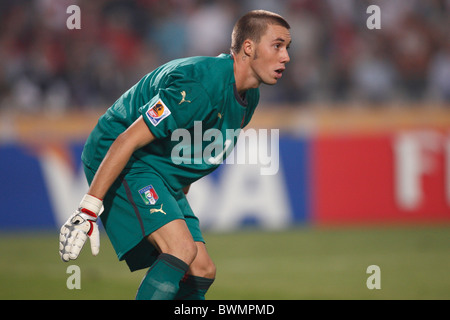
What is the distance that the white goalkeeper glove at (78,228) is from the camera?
3713 mm

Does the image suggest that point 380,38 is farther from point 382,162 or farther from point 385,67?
point 382,162

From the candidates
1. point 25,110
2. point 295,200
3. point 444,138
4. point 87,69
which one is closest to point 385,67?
point 444,138

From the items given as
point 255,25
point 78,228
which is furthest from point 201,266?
point 255,25

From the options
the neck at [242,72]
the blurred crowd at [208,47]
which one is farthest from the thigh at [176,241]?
the blurred crowd at [208,47]

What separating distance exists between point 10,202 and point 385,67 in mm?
6009

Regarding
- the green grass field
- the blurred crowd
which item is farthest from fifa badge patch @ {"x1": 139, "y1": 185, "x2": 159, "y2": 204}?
the blurred crowd

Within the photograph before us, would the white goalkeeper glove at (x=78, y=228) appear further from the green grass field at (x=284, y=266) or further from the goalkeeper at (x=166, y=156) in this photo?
the green grass field at (x=284, y=266)

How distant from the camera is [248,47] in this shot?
4.22 m

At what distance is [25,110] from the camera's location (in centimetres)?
960

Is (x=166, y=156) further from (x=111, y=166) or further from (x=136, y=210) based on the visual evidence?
(x=111, y=166)

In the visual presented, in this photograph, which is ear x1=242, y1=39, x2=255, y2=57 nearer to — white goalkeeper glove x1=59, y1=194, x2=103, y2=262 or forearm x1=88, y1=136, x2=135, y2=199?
forearm x1=88, y1=136, x2=135, y2=199

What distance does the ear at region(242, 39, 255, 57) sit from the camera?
4211 mm

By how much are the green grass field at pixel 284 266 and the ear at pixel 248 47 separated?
7.63 feet

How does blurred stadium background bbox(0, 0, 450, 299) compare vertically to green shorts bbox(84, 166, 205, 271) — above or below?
above
